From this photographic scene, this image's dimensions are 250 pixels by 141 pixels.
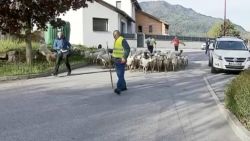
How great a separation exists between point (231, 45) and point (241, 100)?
15475 mm

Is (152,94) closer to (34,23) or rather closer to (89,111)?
(89,111)

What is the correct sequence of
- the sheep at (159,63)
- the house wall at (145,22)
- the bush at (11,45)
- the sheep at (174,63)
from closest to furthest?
the bush at (11,45) < the sheep at (159,63) < the sheep at (174,63) < the house wall at (145,22)

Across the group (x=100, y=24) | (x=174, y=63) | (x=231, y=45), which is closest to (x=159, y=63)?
(x=174, y=63)

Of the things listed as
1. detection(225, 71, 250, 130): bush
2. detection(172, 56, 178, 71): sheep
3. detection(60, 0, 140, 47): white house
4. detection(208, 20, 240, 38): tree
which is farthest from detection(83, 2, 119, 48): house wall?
detection(225, 71, 250, 130): bush

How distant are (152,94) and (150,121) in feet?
14.5

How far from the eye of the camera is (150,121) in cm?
1053

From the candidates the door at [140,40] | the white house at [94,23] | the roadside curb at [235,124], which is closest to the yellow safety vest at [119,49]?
the roadside curb at [235,124]

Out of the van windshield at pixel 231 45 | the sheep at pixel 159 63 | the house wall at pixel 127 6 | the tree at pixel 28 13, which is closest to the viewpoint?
the tree at pixel 28 13

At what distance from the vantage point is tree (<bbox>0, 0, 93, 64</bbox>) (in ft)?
66.5

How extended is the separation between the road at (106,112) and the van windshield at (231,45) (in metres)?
6.91

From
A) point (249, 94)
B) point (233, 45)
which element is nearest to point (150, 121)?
point (249, 94)

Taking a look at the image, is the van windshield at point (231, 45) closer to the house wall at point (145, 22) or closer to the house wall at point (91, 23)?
the house wall at point (91, 23)

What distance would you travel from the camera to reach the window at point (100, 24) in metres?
46.9

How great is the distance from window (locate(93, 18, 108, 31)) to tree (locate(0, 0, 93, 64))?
25.3 meters
